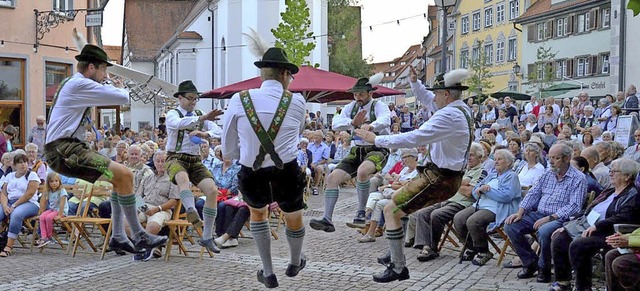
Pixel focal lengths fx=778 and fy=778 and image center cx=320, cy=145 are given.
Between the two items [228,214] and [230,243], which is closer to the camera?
[230,243]

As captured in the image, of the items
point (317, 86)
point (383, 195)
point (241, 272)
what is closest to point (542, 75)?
point (317, 86)

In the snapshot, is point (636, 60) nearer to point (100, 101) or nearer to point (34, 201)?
point (34, 201)

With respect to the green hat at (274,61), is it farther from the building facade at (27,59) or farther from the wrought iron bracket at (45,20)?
the wrought iron bracket at (45,20)

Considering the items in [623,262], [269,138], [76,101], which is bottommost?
[623,262]

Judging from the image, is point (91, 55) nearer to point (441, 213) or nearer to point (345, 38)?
point (441, 213)

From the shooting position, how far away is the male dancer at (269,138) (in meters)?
6.61

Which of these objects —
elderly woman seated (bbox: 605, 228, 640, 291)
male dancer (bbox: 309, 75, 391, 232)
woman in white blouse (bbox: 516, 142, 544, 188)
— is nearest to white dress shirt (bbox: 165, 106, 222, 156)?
male dancer (bbox: 309, 75, 391, 232)

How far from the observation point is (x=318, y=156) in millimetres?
19531

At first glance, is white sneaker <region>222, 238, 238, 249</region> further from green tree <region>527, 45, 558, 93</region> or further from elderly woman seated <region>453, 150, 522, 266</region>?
green tree <region>527, 45, 558, 93</region>

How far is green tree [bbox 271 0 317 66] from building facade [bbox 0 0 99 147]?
12278mm

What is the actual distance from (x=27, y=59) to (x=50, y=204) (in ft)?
34.4

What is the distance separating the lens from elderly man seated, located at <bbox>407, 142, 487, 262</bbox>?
10000mm

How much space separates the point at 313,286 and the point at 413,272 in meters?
1.39

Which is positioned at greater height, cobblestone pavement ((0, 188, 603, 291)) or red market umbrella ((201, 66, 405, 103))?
red market umbrella ((201, 66, 405, 103))
